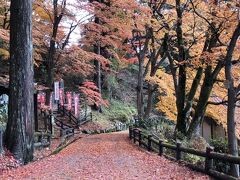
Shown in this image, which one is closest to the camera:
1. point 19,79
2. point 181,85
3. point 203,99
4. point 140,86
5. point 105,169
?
point 105,169

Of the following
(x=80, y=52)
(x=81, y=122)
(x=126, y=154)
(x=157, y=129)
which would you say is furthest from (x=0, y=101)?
(x=126, y=154)

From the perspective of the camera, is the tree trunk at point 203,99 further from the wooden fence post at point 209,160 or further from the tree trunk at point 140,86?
the wooden fence post at point 209,160

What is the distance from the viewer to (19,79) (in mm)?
11336

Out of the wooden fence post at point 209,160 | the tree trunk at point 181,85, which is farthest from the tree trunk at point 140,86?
the wooden fence post at point 209,160

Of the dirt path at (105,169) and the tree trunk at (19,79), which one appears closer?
the dirt path at (105,169)

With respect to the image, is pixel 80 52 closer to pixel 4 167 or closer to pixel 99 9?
pixel 99 9

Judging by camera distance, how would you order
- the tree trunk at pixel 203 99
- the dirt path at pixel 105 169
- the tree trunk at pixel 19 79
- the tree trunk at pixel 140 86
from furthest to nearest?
the tree trunk at pixel 140 86
the tree trunk at pixel 203 99
the tree trunk at pixel 19 79
the dirt path at pixel 105 169

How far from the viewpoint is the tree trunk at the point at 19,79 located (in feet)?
36.9

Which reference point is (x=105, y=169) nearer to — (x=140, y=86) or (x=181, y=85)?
(x=181, y=85)

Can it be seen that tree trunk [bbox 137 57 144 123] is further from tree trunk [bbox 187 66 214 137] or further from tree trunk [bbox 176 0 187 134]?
tree trunk [bbox 187 66 214 137]

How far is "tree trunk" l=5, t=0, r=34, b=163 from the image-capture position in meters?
11.2

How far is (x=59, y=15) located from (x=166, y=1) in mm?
6470

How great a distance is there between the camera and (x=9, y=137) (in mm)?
11281

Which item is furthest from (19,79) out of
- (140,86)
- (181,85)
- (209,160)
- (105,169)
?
(140,86)
